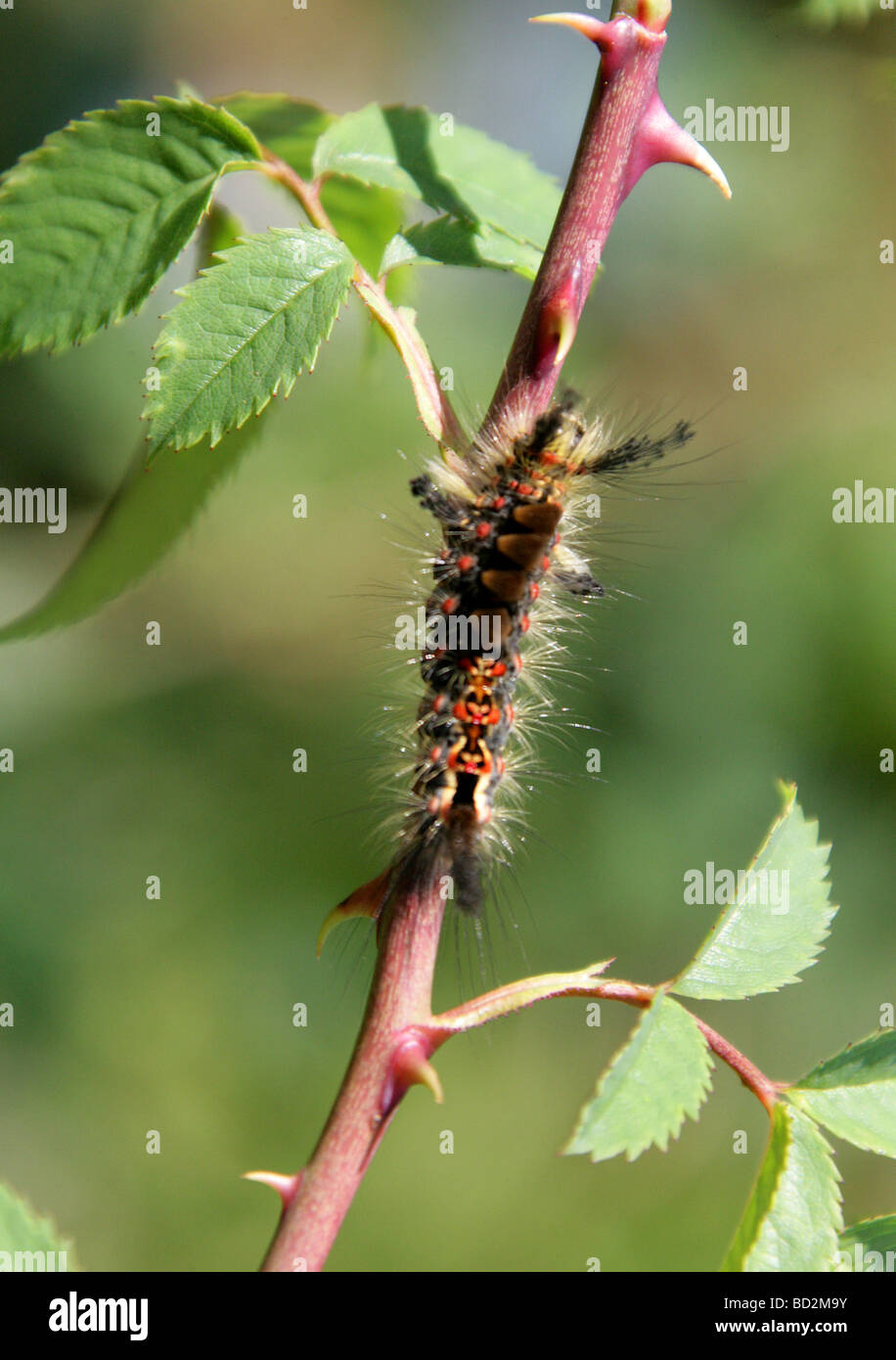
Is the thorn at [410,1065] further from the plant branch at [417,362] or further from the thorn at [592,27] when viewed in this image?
the thorn at [592,27]

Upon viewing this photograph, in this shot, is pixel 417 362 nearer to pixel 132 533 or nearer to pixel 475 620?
pixel 475 620

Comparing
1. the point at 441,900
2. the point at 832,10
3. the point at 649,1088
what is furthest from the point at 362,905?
the point at 832,10

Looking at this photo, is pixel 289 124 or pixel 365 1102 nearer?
pixel 365 1102

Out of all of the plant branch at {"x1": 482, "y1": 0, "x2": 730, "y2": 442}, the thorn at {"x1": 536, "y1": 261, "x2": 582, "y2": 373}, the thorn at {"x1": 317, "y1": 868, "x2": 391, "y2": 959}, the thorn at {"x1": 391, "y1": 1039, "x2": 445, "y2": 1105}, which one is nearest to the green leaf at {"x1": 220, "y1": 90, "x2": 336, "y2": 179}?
the plant branch at {"x1": 482, "y1": 0, "x2": 730, "y2": 442}

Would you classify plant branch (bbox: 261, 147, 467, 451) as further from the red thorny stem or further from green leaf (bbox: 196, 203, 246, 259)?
green leaf (bbox: 196, 203, 246, 259)

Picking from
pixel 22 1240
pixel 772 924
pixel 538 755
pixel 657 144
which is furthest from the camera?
pixel 538 755

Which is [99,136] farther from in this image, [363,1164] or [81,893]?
[81,893]

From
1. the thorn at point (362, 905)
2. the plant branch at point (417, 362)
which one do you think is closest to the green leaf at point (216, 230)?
the plant branch at point (417, 362)

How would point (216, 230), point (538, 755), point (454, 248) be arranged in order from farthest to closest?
1. point (538, 755)
2. point (216, 230)
3. point (454, 248)
